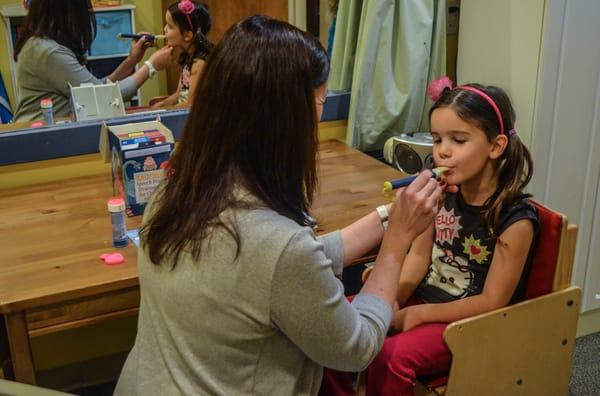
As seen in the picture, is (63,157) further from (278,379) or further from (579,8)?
(579,8)

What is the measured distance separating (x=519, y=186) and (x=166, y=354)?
83cm

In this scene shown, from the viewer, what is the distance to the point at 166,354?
1073 mm

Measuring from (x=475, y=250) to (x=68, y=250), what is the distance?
0.90 metres

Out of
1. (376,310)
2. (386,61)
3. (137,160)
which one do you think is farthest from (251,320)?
(386,61)

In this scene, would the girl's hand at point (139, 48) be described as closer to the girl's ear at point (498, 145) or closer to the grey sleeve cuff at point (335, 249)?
the grey sleeve cuff at point (335, 249)

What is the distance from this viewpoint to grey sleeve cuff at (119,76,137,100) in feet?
6.50

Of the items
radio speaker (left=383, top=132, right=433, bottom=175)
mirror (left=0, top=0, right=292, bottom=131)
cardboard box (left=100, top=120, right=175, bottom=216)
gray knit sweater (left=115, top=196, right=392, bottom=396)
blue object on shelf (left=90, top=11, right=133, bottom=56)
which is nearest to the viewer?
gray knit sweater (left=115, top=196, right=392, bottom=396)

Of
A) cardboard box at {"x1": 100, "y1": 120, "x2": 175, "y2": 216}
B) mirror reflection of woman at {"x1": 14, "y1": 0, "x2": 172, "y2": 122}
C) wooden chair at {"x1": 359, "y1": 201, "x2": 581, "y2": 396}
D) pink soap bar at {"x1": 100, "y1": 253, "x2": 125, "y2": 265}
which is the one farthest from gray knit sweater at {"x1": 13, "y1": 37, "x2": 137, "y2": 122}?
wooden chair at {"x1": 359, "y1": 201, "x2": 581, "y2": 396}

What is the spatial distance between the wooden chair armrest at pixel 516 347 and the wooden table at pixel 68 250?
43cm

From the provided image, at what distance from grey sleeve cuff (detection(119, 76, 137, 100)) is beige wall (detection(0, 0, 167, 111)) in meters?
0.03

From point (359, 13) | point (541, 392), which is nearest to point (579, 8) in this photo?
point (359, 13)

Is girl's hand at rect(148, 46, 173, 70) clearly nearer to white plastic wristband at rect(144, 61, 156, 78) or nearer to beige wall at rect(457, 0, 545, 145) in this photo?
white plastic wristband at rect(144, 61, 156, 78)

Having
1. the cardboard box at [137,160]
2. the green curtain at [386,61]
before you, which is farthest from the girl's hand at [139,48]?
the green curtain at [386,61]

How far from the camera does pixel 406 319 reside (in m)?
1.49
